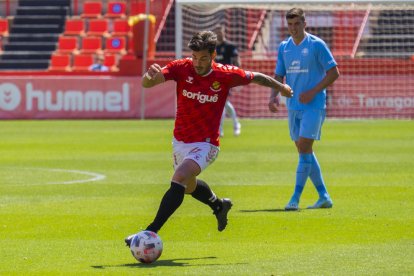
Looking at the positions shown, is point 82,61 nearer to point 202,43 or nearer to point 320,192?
point 320,192

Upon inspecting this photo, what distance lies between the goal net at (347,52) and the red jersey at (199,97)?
17880mm

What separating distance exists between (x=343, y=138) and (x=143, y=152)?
530cm

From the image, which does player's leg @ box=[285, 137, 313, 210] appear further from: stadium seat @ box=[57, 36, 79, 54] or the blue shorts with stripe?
stadium seat @ box=[57, 36, 79, 54]

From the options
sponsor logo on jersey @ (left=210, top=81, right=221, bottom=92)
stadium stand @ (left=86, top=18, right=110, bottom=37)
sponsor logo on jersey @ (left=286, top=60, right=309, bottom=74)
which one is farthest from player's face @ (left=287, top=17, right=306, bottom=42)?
stadium stand @ (left=86, top=18, right=110, bottom=37)

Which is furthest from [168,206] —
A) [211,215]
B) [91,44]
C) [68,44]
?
[91,44]

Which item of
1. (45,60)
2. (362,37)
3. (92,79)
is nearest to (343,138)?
(92,79)

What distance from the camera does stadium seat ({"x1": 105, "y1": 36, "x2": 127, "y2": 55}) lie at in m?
39.9

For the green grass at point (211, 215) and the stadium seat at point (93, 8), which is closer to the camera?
the green grass at point (211, 215)

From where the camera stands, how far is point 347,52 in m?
35.8

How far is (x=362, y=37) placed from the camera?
36438 millimetres

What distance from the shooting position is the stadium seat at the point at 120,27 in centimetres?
4072

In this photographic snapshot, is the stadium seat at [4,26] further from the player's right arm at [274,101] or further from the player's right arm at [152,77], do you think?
the player's right arm at [152,77]

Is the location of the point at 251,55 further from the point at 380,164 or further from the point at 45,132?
the point at 380,164

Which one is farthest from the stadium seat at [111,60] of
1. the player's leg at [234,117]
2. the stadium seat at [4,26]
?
the player's leg at [234,117]
